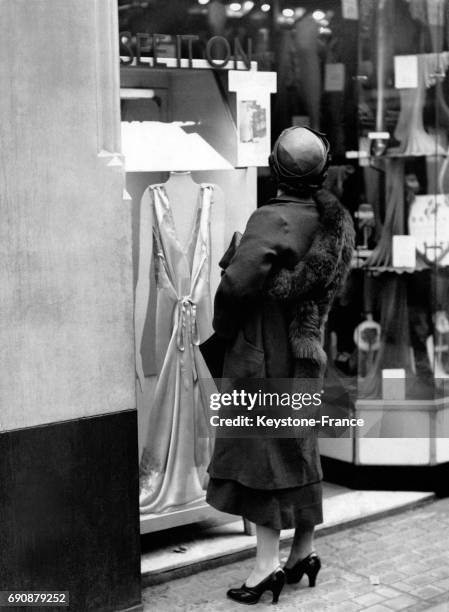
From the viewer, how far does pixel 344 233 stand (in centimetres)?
421

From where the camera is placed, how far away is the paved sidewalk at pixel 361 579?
429cm

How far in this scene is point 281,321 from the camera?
4176 millimetres

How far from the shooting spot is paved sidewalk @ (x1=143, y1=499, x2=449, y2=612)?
4289mm

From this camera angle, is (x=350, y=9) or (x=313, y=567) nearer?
(x=313, y=567)

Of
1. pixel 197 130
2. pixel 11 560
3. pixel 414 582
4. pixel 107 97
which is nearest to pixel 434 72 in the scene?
pixel 197 130

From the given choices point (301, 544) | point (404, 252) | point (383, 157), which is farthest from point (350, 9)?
point (301, 544)

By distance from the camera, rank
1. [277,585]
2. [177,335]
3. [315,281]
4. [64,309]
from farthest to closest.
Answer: [177,335]
[277,585]
[315,281]
[64,309]

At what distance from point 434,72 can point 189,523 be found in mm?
2975

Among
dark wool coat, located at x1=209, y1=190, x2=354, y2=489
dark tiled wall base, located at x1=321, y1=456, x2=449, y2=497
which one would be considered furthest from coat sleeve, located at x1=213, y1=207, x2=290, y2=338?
dark tiled wall base, located at x1=321, y1=456, x2=449, y2=497

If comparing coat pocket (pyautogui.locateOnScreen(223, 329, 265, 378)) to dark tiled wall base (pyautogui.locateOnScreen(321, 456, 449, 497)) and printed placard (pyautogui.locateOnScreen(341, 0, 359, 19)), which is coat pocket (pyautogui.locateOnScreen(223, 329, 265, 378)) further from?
printed placard (pyautogui.locateOnScreen(341, 0, 359, 19))

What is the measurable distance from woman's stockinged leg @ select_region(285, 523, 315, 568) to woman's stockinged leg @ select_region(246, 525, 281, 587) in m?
0.15

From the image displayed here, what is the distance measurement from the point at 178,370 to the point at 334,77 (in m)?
2.16

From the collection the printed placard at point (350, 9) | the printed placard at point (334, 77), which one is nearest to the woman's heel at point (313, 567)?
the printed placard at point (334, 77)

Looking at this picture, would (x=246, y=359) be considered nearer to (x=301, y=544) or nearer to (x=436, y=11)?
(x=301, y=544)
